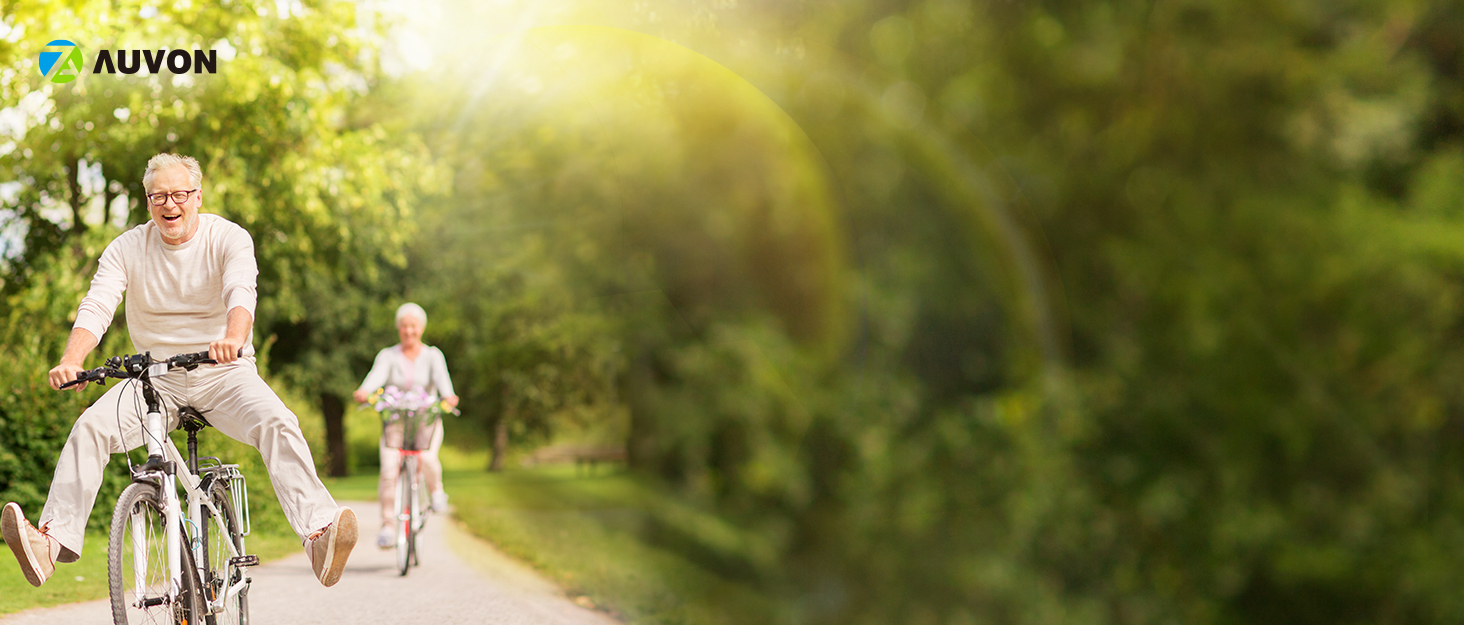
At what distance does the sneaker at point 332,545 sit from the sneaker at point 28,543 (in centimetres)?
62

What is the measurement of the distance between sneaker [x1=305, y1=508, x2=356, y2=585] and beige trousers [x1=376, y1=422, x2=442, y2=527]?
263 cm

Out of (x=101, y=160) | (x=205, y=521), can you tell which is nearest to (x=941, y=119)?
(x=205, y=521)

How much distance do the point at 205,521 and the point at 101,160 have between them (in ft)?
20.8

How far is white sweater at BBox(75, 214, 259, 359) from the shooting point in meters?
2.76

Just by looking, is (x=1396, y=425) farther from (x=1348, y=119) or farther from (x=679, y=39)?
(x=679, y=39)

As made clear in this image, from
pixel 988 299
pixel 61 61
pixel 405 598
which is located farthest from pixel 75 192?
pixel 988 299

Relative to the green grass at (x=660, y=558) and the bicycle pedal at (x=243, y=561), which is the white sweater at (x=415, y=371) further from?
the bicycle pedal at (x=243, y=561)

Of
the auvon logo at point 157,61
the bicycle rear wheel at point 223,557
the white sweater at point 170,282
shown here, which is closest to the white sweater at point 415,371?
the bicycle rear wheel at point 223,557

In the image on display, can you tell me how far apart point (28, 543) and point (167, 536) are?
0.31 m

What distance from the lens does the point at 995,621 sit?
4582 mm

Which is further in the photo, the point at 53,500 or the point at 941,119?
the point at 941,119

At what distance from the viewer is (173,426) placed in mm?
2805

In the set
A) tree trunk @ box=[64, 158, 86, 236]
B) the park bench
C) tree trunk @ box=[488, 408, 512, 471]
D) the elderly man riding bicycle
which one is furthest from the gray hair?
tree trunk @ box=[64, 158, 86, 236]

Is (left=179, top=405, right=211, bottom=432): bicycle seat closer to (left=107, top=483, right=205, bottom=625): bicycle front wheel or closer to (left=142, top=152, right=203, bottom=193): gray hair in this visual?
(left=107, top=483, right=205, bottom=625): bicycle front wheel
